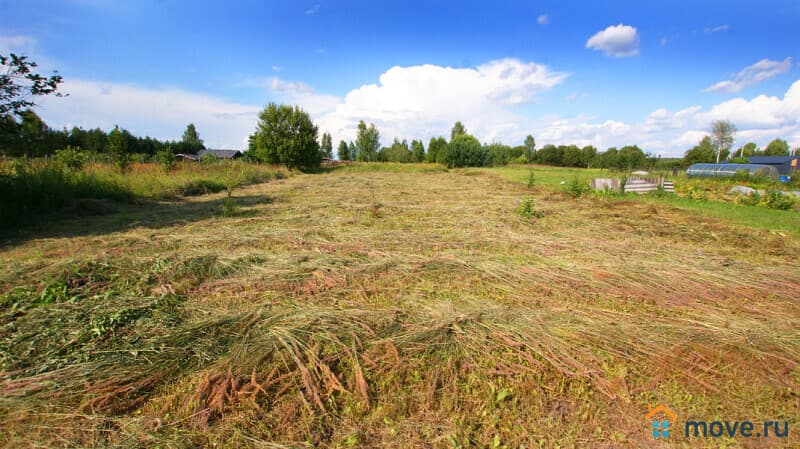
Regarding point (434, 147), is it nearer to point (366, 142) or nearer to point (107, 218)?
point (366, 142)

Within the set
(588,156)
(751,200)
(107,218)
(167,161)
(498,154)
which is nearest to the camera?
(107,218)

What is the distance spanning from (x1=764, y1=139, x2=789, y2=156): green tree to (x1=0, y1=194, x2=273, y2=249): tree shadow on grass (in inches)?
3785

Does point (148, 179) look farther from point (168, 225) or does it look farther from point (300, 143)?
point (300, 143)

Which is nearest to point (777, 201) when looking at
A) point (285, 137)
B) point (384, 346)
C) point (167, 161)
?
point (384, 346)

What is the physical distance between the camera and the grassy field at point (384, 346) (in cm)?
204

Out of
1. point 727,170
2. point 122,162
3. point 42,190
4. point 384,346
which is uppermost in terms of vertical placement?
point 727,170

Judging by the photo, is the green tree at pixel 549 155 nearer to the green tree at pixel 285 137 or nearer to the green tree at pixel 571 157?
the green tree at pixel 571 157

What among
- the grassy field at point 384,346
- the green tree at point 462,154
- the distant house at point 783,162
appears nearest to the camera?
the grassy field at point 384,346

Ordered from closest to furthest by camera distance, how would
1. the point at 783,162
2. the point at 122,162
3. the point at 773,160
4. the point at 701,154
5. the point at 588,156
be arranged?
1. the point at 122,162
2. the point at 783,162
3. the point at 773,160
4. the point at 701,154
5. the point at 588,156

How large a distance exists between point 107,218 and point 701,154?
244 ft

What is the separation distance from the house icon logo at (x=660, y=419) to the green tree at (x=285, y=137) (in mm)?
32265

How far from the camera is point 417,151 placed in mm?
63062

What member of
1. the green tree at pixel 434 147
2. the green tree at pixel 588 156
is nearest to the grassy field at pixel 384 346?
the green tree at pixel 434 147

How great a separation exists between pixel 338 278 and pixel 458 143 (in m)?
46.9
